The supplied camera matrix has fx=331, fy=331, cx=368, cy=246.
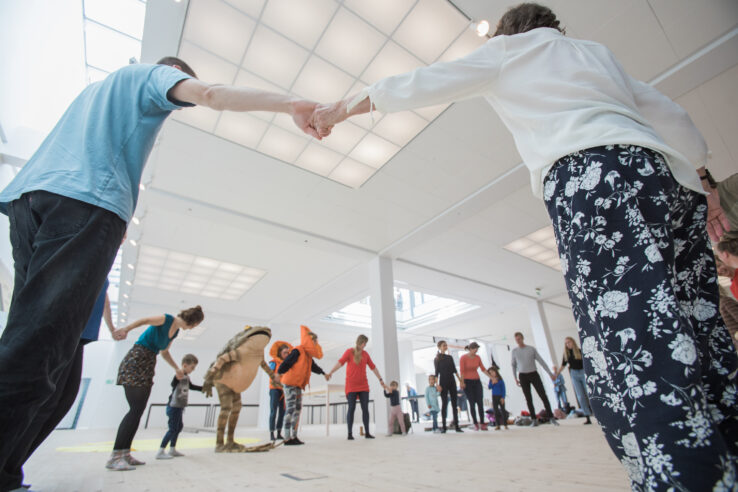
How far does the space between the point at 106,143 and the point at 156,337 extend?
2.35 metres

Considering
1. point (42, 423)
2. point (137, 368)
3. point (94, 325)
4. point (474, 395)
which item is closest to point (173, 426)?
point (137, 368)

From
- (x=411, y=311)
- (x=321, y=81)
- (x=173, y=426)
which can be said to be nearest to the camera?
(x=173, y=426)

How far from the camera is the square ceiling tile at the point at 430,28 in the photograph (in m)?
3.28

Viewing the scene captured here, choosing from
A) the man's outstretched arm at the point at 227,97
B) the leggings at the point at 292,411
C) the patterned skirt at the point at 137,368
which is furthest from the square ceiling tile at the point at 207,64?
the leggings at the point at 292,411

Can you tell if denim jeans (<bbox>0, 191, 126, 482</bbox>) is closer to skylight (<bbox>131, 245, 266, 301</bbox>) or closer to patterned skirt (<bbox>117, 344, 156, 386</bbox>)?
patterned skirt (<bbox>117, 344, 156, 386</bbox>)

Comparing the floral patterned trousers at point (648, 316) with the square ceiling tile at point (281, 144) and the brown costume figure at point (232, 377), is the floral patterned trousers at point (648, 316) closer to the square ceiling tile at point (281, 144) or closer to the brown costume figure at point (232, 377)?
the brown costume figure at point (232, 377)

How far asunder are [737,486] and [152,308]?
1318cm

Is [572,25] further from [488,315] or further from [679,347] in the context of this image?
[488,315]

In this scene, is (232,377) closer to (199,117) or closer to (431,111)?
(199,117)

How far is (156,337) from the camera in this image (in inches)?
108

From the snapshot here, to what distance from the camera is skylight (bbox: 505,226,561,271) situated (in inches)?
290

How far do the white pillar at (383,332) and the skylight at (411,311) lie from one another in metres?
5.11

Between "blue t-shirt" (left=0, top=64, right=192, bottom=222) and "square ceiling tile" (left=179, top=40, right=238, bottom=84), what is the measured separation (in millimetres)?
3139

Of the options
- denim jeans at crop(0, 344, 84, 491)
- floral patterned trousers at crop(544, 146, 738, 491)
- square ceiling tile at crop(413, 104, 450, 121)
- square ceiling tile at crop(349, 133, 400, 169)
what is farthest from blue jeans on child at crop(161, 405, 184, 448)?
square ceiling tile at crop(413, 104, 450, 121)
